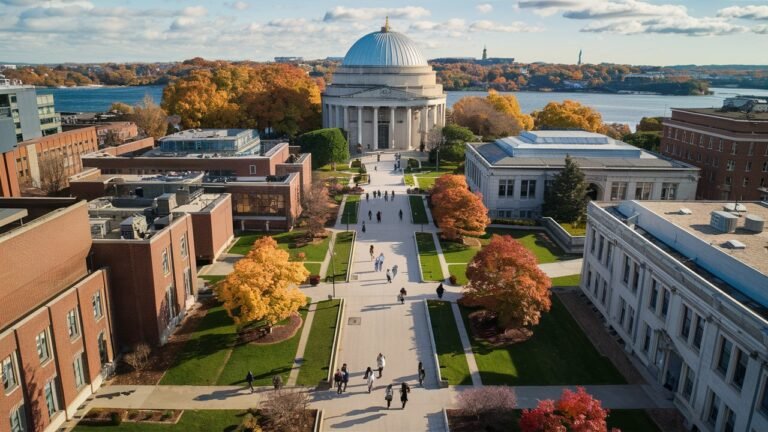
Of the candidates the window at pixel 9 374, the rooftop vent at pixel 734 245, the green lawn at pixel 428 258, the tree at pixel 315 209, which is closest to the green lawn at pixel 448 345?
the green lawn at pixel 428 258

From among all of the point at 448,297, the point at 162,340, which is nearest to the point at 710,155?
the point at 448,297

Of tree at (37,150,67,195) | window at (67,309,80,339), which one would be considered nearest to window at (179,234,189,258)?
window at (67,309,80,339)

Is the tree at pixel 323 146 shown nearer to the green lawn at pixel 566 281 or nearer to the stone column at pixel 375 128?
the stone column at pixel 375 128

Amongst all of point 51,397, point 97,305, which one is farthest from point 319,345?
point 51,397

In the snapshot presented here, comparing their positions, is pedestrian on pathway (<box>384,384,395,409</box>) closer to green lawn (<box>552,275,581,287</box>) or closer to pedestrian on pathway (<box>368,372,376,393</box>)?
→ pedestrian on pathway (<box>368,372,376,393</box>)

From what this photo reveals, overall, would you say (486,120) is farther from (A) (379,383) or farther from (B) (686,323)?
(A) (379,383)

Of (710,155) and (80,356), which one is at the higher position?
(710,155)

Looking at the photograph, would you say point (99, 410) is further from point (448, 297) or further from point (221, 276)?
point (448, 297)
